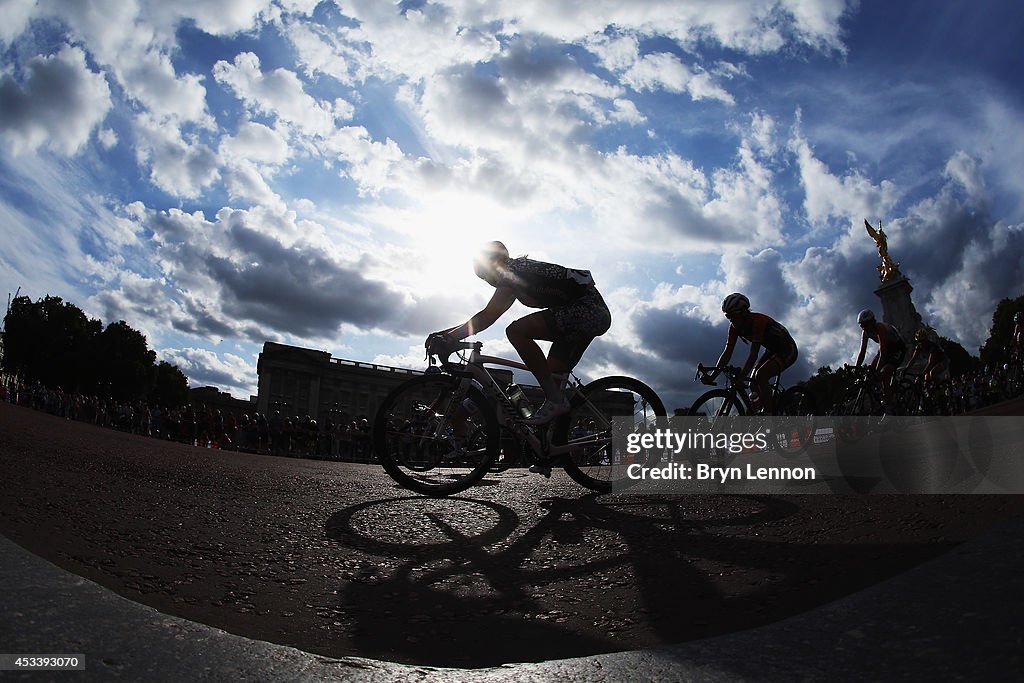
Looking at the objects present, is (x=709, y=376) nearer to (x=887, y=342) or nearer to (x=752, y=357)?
(x=752, y=357)

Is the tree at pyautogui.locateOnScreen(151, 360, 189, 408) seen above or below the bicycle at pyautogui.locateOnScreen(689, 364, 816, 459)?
above

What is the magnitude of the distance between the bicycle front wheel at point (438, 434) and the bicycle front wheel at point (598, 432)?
634 mm

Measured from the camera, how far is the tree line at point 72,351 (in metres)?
71.6

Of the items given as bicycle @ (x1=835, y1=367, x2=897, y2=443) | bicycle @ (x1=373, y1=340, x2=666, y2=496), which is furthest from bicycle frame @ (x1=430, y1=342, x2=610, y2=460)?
bicycle @ (x1=835, y1=367, x2=897, y2=443)

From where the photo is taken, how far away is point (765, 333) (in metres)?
7.52

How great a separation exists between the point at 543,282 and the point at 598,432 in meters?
1.34

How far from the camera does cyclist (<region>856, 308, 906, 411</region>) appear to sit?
31.9 feet

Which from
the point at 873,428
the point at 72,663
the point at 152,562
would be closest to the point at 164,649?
the point at 72,663

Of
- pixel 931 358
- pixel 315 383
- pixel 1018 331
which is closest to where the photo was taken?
pixel 931 358

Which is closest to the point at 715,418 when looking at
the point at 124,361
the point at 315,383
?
the point at 124,361

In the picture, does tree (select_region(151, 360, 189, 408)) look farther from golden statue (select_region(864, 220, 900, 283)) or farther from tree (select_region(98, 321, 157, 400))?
golden statue (select_region(864, 220, 900, 283))

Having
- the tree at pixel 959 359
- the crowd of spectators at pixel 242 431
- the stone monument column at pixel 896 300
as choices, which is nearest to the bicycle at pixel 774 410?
the crowd of spectators at pixel 242 431

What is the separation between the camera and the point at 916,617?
1.89 meters

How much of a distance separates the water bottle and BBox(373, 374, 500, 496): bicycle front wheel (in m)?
0.32
